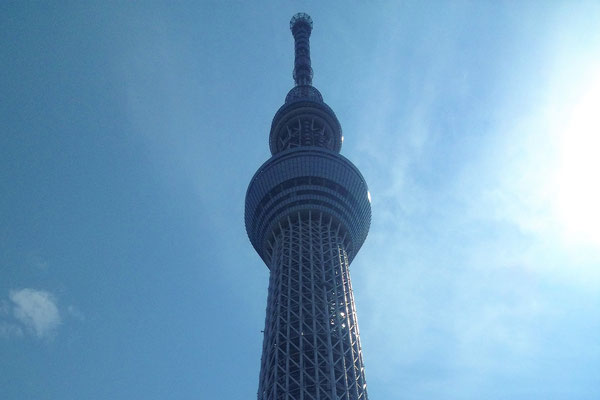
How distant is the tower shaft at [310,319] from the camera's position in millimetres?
67625

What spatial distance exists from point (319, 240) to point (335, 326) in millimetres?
14264

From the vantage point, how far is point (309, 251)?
8256 centimetres

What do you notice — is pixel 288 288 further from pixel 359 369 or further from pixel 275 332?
→ pixel 359 369

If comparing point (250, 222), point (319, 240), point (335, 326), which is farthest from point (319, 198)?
point (335, 326)

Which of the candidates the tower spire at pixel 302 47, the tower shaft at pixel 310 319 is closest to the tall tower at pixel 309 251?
the tower shaft at pixel 310 319

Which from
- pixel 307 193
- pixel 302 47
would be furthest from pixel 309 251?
pixel 302 47

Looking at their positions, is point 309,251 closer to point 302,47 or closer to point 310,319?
point 310,319

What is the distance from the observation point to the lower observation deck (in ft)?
284

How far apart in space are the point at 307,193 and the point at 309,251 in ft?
29.7

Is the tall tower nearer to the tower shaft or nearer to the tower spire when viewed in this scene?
the tower shaft

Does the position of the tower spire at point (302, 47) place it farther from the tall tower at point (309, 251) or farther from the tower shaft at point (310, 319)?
the tower shaft at point (310, 319)

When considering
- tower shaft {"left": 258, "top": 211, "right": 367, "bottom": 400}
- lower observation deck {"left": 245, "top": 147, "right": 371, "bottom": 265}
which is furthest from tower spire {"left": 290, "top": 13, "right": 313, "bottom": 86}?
tower shaft {"left": 258, "top": 211, "right": 367, "bottom": 400}

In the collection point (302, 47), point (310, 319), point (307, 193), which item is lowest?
point (310, 319)

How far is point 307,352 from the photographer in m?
71.5
